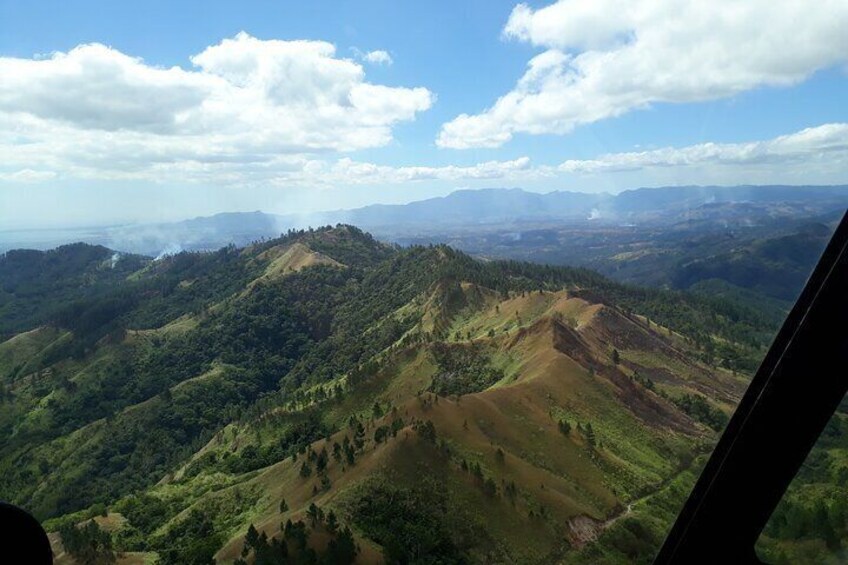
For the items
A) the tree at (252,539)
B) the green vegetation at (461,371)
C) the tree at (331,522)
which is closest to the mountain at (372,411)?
the tree at (331,522)

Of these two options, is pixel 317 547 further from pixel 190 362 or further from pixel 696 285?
pixel 696 285

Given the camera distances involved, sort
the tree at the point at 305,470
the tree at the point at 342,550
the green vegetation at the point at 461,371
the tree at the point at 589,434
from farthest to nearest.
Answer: the green vegetation at the point at 461,371 → the tree at the point at 589,434 → the tree at the point at 305,470 → the tree at the point at 342,550

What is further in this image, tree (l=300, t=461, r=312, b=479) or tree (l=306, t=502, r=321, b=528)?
tree (l=300, t=461, r=312, b=479)

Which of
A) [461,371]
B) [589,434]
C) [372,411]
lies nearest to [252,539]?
[589,434]

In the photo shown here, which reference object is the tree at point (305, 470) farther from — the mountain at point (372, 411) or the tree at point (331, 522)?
the tree at point (331, 522)

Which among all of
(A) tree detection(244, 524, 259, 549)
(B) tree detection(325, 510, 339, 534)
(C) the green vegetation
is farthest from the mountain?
(A) tree detection(244, 524, 259, 549)

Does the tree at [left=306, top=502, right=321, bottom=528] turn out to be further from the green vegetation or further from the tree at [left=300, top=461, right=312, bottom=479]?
the green vegetation

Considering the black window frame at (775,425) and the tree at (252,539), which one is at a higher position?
the black window frame at (775,425)

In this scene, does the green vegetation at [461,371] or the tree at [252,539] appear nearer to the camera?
the tree at [252,539]

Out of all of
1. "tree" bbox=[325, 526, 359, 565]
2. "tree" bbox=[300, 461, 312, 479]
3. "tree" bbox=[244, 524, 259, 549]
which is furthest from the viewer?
"tree" bbox=[300, 461, 312, 479]
